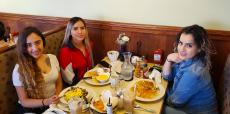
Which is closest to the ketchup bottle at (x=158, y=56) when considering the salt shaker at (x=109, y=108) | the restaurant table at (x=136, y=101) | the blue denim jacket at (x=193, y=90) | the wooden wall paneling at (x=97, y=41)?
the restaurant table at (x=136, y=101)

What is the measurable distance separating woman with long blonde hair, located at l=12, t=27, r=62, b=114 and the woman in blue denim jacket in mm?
888

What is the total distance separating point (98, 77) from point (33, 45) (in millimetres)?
562

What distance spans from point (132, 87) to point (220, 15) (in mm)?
1142

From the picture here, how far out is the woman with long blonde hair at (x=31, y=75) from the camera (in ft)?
5.29

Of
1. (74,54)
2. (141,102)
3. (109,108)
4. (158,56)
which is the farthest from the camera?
(158,56)

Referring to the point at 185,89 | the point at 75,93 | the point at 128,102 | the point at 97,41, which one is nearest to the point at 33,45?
the point at 75,93

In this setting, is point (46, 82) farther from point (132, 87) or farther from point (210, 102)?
point (210, 102)

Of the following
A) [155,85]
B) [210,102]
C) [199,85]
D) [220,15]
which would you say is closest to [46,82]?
[155,85]

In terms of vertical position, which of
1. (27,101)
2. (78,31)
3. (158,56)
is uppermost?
(78,31)

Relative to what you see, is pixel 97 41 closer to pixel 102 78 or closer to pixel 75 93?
pixel 102 78

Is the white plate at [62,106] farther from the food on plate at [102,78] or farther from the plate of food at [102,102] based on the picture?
the food on plate at [102,78]

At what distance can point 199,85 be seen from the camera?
159 cm

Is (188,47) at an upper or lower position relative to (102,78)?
upper

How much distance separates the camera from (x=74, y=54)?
211 cm
